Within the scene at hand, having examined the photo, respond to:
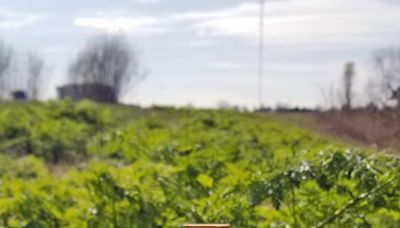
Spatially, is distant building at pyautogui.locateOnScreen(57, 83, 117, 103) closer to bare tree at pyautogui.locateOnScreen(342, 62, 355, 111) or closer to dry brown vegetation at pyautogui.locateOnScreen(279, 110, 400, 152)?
dry brown vegetation at pyautogui.locateOnScreen(279, 110, 400, 152)

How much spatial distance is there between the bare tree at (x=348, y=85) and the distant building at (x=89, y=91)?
3374cm

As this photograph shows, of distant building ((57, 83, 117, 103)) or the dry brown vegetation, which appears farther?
distant building ((57, 83, 117, 103))

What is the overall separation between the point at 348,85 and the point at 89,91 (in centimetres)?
3644

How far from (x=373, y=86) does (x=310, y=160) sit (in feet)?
14.0

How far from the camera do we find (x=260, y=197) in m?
3.12

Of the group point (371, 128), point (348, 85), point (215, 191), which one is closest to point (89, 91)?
point (348, 85)

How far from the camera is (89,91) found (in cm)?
4628

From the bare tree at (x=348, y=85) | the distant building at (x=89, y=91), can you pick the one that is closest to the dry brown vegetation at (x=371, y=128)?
the bare tree at (x=348, y=85)

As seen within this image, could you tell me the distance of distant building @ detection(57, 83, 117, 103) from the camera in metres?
46.0

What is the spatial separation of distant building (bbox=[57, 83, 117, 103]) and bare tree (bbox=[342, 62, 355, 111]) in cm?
3374

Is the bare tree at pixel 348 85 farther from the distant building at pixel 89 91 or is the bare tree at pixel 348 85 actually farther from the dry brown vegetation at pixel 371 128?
the distant building at pixel 89 91

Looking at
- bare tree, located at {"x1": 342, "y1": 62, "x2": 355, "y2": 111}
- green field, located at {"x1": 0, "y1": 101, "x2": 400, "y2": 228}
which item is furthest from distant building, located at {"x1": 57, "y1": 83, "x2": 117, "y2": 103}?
green field, located at {"x1": 0, "y1": 101, "x2": 400, "y2": 228}

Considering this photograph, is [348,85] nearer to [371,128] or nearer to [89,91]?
[371,128]

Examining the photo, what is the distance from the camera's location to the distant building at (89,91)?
46.0 meters
